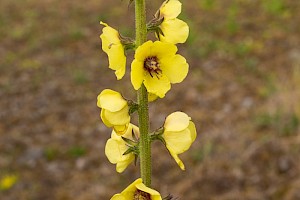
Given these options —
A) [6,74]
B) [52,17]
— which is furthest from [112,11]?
[6,74]

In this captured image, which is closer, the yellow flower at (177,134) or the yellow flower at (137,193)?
the yellow flower at (137,193)

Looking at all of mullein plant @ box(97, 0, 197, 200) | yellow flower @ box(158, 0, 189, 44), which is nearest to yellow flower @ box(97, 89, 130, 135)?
mullein plant @ box(97, 0, 197, 200)

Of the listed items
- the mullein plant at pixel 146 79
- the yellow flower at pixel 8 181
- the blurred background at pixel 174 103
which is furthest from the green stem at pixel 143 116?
the yellow flower at pixel 8 181

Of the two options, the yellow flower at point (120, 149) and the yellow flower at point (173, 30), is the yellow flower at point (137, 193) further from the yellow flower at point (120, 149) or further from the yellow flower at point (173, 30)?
the yellow flower at point (173, 30)

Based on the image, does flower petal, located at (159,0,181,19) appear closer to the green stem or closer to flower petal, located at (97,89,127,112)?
the green stem

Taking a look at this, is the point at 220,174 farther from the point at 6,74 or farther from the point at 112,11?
the point at 112,11

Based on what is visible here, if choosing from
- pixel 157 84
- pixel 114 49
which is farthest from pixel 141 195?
pixel 114 49
